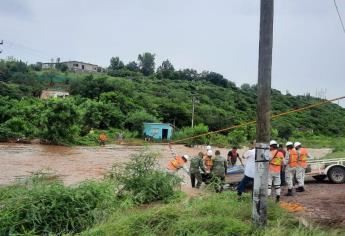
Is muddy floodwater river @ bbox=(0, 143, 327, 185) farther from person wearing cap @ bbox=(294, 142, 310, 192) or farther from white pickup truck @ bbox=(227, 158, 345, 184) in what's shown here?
person wearing cap @ bbox=(294, 142, 310, 192)

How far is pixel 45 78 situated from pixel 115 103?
105 ft

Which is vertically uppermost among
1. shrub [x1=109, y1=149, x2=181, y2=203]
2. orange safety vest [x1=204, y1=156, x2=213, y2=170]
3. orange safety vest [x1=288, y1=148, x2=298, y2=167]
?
orange safety vest [x1=288, y1=148, x2=298, y2=167]

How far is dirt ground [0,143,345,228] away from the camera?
10.1 m

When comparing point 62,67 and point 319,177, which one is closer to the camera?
point 319,177

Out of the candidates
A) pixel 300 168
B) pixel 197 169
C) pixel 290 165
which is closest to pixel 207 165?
pixel 197 169

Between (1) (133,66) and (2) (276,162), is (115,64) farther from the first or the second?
(2) (276,162)

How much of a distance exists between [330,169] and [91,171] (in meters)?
12.6

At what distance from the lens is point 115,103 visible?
198ft

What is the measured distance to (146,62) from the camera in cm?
12112

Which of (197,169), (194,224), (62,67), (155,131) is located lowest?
(194,224)

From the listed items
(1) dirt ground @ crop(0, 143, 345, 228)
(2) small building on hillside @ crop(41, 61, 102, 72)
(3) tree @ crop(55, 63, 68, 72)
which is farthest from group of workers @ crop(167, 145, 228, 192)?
(2) small building on hillside @ crop(41, 61, 102, 72)

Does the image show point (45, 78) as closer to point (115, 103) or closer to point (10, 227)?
point (115, 103)

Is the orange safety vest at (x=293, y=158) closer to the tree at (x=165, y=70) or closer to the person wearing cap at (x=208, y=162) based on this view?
the person wearing cap at (x=208, y=162)

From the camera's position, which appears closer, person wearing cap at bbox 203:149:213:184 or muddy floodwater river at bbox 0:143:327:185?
person wearing cap at bbox 203:149:213:184
